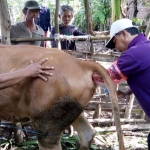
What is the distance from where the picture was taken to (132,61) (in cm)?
303

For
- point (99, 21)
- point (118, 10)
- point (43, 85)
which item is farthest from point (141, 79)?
point (99, 21)

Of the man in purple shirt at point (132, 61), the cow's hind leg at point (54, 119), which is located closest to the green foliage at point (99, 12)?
the man in purple shirt at point (132, 61)

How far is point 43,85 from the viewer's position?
3320mm

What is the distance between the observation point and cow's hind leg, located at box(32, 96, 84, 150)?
3.36 metres

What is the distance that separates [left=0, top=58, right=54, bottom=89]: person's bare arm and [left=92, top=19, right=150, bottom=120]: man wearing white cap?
558 mm

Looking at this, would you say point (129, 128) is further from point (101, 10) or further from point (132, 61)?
point (101, 10)

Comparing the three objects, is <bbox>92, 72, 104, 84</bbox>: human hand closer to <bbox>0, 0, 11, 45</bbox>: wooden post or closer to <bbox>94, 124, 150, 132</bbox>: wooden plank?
<bbox>0, 0, 11, 45</bbox>: wooden post

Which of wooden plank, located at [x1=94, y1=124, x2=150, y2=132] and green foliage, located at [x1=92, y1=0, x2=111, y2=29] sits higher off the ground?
green foliage, located at [x1=92, y1=0, x2=111, y2=29]

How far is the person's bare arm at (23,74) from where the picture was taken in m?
3.14

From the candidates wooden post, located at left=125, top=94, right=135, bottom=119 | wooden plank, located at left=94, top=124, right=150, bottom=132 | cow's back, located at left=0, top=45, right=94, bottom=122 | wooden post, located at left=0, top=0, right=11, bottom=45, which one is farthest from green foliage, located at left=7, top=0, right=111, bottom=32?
cow's back, located at left=0, top=45, right=94, bottom=122

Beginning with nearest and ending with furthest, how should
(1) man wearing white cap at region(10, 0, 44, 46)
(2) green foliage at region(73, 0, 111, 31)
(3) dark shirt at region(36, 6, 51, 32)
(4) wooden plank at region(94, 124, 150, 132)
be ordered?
(1) man wearing white cap at region(10, 0, 44, 46)
(4) wooden plank at region(94, 124, 150, 132)
(3) dark shirt at region(36, 6, 51, 32)
(2) green foliage at region(73, 0, 111, 31)

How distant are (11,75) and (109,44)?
111 centimetres

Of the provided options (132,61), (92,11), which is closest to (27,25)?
(132,61)

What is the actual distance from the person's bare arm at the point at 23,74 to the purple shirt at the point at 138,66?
2.61 ft
